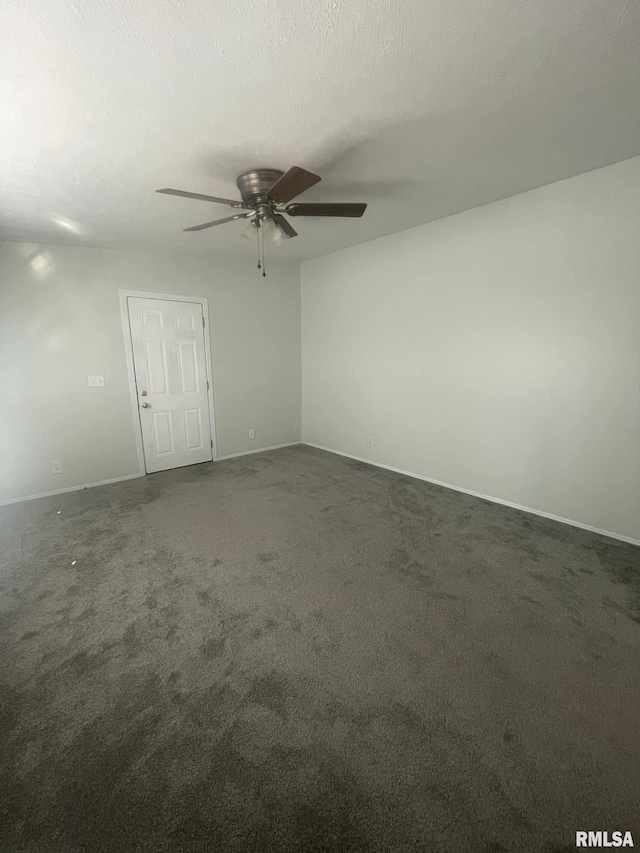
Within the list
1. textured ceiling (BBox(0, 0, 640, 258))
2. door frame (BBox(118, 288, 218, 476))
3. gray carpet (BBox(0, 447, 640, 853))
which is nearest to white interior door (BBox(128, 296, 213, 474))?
door frame (BBox(118, 288, 218, 476))

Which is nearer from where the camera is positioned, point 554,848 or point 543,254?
point 554,848

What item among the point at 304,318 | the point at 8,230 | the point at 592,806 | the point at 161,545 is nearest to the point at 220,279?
the point at 304,318

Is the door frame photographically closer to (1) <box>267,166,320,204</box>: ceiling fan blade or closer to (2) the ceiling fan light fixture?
(2) the ceiling fan light fixture

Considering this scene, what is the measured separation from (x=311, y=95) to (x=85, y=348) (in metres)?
3.27

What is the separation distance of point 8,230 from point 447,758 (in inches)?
183

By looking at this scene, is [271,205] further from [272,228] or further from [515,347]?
[515,347]

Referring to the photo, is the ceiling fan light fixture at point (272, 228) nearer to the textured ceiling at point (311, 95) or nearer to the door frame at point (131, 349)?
the textured ceiling at point (311, 95)

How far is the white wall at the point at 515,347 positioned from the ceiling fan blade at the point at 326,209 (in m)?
1.62

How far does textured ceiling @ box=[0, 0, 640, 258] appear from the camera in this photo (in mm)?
1270

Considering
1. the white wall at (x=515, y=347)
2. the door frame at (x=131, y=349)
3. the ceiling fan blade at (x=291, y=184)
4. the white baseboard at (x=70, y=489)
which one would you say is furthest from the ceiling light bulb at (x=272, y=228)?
the white baseboard at (x=70, y=489)

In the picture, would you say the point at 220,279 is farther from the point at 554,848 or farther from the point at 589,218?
the point at 554,848

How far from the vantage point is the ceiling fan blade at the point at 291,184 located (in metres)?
1.71

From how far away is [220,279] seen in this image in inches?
174

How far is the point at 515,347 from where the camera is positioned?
3.07m
